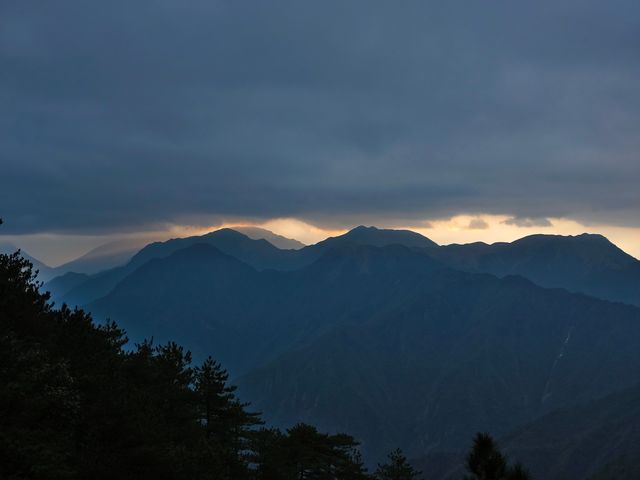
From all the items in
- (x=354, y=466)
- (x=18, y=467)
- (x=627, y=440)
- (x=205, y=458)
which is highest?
(x=18, y=467)

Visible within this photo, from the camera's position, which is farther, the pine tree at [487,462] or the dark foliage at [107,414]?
the dark foliage at [107,414]

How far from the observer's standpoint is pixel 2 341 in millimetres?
21922

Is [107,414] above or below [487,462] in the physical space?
above

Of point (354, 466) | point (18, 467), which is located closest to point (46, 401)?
point (18, 467)

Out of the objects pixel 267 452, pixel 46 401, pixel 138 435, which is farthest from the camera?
pixel 267 452

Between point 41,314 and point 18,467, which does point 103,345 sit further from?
point 18,467

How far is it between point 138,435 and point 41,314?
11889 millimetres

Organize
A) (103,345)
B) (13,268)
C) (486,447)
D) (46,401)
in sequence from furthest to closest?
1. (103,345)
2. (13,268)
3. (46,401)
4. (486,447)

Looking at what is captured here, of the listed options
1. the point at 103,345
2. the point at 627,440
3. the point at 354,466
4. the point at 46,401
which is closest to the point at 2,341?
the point at 46,401

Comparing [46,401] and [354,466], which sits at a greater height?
[46,401]

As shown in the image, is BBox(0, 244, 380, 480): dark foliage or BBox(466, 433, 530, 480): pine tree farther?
BBox(0, 244, 380, 480): dark foliage

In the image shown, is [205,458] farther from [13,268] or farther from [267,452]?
[13,268]

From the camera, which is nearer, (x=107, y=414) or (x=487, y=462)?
(x=487, y=462)

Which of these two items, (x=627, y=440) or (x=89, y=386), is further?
(x=627, y=440)
